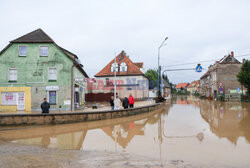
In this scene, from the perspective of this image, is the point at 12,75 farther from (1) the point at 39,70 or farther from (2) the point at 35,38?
(2) the point at 35,38

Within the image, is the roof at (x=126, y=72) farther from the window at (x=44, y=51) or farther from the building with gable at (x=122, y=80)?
the window at (x=44, y=51)

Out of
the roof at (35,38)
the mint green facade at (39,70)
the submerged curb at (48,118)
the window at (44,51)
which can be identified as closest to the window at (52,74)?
the mint green facade at (39,70)

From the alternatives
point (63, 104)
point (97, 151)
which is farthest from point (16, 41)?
point (97, 151)

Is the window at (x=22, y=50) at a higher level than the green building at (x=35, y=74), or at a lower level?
higher

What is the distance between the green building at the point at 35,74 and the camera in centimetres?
2361

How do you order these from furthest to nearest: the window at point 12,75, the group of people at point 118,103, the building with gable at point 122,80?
1. the building with gable at point 122,80
2. the window at point 12,75
3. the group of people at point 118,103

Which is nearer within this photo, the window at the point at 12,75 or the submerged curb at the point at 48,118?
the submerged curb at the point at 48,118

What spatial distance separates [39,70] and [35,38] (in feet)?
12.5

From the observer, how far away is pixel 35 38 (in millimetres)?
24266

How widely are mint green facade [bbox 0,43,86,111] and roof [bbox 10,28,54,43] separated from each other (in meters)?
0.42

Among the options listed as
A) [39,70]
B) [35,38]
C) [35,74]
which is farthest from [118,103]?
[35,38]

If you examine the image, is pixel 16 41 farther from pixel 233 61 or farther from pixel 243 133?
pixel 233 61

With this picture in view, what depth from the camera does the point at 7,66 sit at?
24.1 m

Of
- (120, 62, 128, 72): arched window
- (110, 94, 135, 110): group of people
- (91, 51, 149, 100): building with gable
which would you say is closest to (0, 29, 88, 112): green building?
(110, 94, 135, 110): group of people
